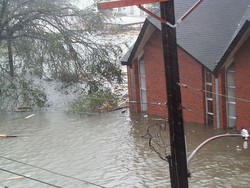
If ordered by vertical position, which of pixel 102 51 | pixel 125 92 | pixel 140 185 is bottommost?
pixel 140 185

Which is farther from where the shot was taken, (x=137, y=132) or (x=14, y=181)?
(x=137, y=132)

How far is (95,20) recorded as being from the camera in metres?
26.5

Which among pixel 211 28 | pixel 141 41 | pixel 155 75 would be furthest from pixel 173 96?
pixel 155 75

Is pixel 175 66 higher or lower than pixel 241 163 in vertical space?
higher

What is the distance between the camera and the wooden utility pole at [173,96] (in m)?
6.63

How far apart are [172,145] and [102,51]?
65.9ft

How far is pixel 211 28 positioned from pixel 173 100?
44.0 ft

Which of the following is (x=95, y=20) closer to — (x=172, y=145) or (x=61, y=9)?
(x=61, y=9)

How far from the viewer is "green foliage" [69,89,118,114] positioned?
82.3 ft

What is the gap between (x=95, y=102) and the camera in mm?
25109

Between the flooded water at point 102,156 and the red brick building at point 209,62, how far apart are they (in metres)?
0.94

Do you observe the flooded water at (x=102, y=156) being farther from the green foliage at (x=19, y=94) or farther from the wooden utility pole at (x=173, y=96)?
the wooden utility pole at (x=173, y=96)

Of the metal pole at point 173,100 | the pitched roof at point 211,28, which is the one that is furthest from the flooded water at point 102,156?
the metal pole at point 173,100

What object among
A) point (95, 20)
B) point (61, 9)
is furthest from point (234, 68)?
point (61, 9)
